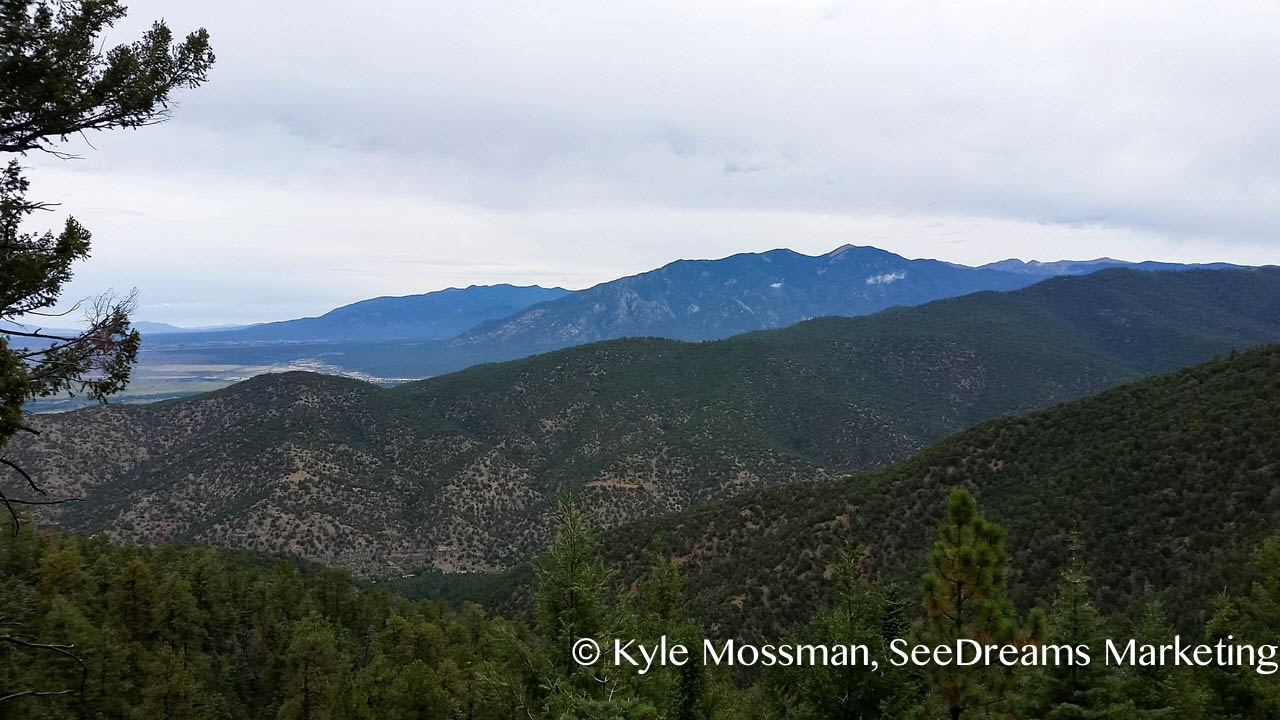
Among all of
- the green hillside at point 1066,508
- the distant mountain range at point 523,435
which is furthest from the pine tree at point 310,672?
the distant mountain range at point 523,435

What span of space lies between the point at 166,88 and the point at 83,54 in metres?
0.83

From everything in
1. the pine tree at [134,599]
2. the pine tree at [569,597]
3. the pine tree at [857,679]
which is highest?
the pine tree at [569,597]

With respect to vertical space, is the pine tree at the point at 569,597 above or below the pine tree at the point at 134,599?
above

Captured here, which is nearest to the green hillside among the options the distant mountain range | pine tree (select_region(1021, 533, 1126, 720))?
pine tree (select_region(1021, 533, 1126, 720))

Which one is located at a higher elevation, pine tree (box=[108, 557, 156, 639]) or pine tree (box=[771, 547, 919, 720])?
pine tree (box=[771, 547, 919, 720])

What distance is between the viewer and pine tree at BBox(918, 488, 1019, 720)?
461 inches

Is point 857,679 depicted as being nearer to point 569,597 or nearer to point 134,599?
point 569,597

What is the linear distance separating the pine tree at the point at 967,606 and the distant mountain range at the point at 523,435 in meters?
58.1

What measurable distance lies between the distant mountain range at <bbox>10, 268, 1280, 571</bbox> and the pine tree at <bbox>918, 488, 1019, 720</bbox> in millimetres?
58131

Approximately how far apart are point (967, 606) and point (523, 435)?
86245 mm

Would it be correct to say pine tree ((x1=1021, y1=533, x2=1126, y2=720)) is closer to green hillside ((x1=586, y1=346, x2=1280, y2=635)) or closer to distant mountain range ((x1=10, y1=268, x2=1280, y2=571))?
green hillside ((x1=586, y1=346, x2=1280, y2=635))

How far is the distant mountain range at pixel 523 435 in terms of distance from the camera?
66.1 m

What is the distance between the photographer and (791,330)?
165125 mm

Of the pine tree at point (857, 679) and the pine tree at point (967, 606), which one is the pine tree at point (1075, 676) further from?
the pine tree at point (857, 679)
